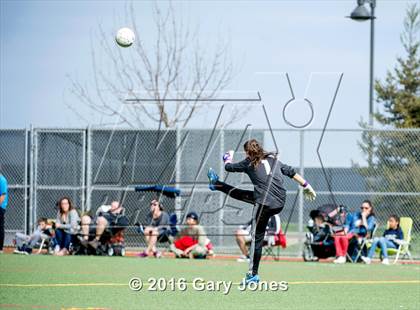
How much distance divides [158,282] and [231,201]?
885 centimetres

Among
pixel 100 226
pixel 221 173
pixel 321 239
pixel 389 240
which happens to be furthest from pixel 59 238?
pixel 389 240

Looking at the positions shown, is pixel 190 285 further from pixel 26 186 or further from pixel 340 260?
pixel 26 186

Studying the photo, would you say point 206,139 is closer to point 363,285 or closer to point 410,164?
point 410,164

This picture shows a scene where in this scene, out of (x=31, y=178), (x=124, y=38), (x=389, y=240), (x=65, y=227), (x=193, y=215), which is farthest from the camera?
(x=31, y=178)

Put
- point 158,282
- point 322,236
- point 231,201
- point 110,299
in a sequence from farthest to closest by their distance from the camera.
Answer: point 231,201 < point 322,236 < point 158,282 < point 110,299

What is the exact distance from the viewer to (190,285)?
46.1 feet

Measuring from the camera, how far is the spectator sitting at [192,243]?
856 inches

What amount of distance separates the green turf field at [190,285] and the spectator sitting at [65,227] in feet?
4.09

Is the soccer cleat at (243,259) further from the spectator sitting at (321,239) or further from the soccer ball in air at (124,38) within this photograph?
the soccer ball in air at (124,38)

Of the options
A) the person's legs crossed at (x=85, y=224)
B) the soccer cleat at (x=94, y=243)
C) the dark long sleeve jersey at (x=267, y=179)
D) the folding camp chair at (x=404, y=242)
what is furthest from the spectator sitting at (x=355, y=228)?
the dark long sleeve jersey at (x=267, y=179)

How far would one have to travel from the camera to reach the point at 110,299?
1188 centimetres

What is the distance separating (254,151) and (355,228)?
8.71 m

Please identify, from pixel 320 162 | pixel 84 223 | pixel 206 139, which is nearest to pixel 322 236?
pixel 320 162

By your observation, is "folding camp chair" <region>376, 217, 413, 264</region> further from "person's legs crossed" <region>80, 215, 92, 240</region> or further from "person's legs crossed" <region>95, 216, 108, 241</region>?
"person's legs crossed" <region>80, 215, 92, 240</region>
